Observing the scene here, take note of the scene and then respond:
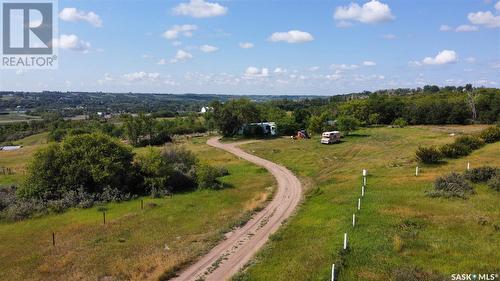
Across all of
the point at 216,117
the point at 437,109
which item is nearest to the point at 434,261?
the point at 216,117

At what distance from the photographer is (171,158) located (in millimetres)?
52812

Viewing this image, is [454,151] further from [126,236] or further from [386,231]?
[126,236]

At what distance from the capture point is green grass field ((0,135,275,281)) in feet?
74.2

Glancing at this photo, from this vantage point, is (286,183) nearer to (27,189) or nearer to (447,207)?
(447,207)

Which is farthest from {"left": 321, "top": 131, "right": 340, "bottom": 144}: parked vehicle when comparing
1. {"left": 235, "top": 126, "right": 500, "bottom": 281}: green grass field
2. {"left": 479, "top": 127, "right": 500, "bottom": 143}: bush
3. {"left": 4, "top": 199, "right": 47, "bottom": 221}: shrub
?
{"left": 4, "top": 199, "right": 47, "bottom": 221}: shrub

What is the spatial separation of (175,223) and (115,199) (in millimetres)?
12787

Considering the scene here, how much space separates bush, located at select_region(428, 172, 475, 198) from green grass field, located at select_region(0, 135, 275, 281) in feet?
43.5

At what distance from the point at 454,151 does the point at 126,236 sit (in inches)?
1440

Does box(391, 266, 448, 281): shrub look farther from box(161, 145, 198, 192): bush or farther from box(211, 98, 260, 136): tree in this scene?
box(211, 98, 260, 136): tree

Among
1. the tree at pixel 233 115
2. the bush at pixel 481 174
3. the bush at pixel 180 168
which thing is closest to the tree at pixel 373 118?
the tree at pixel 233 115

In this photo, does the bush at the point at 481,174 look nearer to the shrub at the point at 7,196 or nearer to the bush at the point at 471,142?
the bush at the point at 471,142

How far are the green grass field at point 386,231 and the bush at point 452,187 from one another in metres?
0.76

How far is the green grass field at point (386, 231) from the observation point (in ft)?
59.5

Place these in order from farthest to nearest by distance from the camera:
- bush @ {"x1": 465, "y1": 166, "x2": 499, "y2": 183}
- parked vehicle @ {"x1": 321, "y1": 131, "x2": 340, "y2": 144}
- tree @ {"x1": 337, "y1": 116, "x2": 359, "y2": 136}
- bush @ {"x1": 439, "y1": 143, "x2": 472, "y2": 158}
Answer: tree @ {"x1": 337, "y1": 116, "x2": 359, "y2": 136} → parked vehicle @ {"x1": 321, "y1": 131, "x2": 340, "y2": 144} → bush @ {"x1": 439, "y1": 143, "x2": 472, "y2": 158} → bush @ {"x1": 465, "y1": 166, "x2": 499, "y2": 183}
